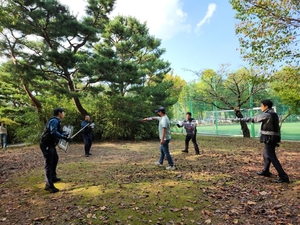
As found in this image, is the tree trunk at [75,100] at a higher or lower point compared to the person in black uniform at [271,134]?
higher

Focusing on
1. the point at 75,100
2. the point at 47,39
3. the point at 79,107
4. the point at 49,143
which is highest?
the point at 47,39

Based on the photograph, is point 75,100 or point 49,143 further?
point 75,100

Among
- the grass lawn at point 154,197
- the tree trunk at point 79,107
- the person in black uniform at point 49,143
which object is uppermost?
the tree trunk at point 79,107

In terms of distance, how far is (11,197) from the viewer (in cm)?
424

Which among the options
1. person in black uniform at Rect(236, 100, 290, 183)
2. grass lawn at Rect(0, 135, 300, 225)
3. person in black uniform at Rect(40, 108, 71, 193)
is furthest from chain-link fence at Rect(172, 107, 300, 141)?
person in black uniform at Rect(40, 108, 71, 193)

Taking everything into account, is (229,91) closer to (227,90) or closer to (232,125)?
(227,90)

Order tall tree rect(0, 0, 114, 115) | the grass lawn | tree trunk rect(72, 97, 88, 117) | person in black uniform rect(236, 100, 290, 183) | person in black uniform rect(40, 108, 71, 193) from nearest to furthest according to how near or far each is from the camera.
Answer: the grass lawn, person in black uniform rect(40, 108, 71, 193), person in black uniform rect(236, 100, 290, 183), tall tree rect(0, 0, 114, 115), tree trunk rect(72, 97, 88, 117)

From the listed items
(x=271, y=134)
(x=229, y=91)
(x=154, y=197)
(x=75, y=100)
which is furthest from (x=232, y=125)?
(x=154, y=197)

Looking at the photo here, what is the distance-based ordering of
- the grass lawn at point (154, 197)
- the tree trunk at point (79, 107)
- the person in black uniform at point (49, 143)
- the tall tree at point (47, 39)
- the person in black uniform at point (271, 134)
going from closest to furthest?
the grass lawn at point (154, 197) < the person in black uniform at point (49, 143) < the person in black uniform at point (271, 134) < the tall tree at point (47, 39) < the tree trunk at point (79, 107)

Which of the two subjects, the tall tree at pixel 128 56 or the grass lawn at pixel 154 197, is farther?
the tall tree at pixel 128 56

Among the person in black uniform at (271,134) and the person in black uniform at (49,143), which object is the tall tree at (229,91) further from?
the person in black uniform at (49,143)

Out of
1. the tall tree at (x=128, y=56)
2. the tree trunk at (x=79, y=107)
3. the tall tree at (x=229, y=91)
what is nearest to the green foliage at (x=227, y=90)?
the tall tree at (x=229, y=91)

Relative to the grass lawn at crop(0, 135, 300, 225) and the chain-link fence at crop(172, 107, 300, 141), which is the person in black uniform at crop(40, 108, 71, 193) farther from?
the chain-link fence at crop(172, 107, 300, 141)

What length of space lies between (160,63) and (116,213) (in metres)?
15.5
